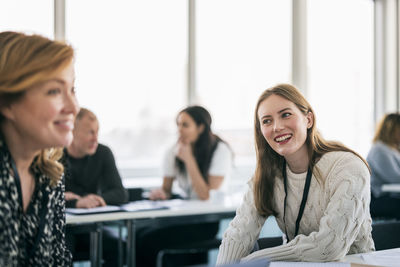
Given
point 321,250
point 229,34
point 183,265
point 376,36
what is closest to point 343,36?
point 376,36

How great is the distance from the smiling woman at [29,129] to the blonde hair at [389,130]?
410 centimetres

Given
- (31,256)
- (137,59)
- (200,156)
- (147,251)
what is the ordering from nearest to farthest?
(31,256)
(147,251)
(200,156)
(137,59)

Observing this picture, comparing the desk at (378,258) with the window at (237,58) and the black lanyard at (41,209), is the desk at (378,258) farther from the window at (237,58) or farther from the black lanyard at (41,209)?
the window at (237,58)

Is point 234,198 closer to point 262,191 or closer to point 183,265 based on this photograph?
point 183,265

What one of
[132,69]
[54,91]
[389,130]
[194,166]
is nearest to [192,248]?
[194,166]

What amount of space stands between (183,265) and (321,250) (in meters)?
2.17

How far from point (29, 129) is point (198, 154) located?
250 centimetres

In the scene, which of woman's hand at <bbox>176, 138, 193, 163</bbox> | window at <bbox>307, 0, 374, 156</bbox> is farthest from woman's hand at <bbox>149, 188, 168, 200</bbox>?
window at <bbox>307, 0, 374, 156</bbox>

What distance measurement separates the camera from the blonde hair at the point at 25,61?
1.26m

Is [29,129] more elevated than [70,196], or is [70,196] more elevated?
[29,129]

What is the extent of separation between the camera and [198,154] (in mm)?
3775

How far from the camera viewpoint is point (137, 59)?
4.93m

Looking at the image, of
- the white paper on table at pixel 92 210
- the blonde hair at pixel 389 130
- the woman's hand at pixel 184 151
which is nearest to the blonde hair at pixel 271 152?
the white paper on table at pixel 92 210

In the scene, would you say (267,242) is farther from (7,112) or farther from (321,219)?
(7,112)
